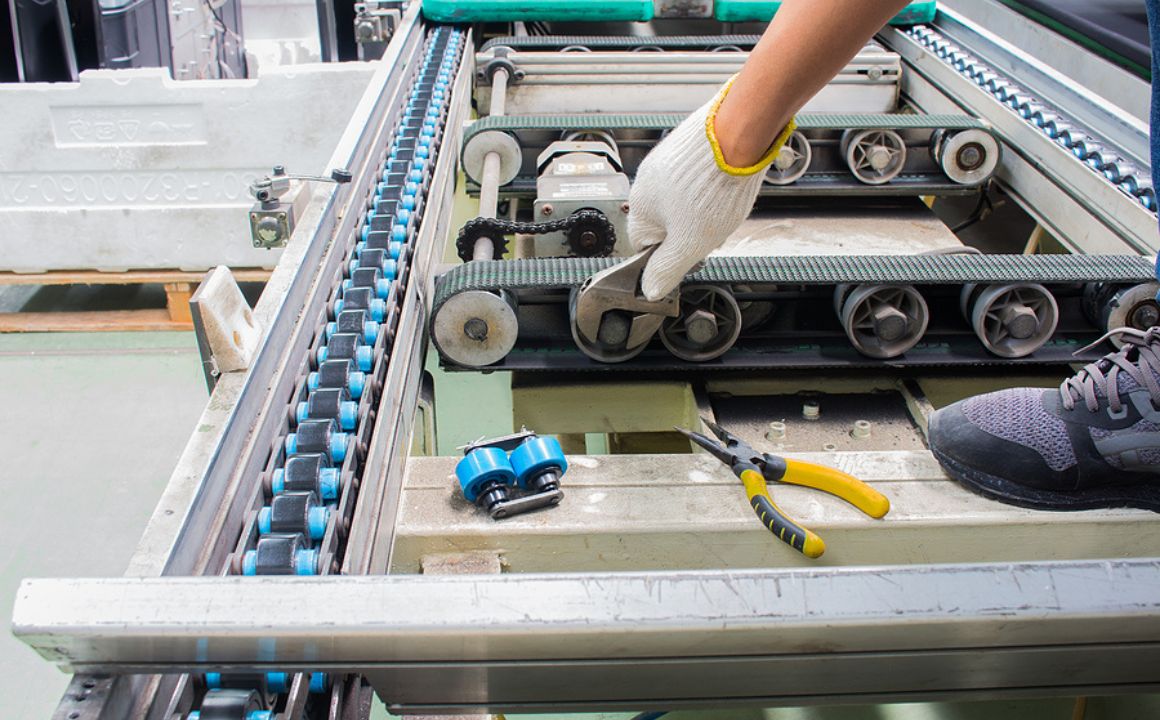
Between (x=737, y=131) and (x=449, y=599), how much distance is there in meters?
0.55

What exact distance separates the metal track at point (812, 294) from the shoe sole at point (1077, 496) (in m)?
0.35

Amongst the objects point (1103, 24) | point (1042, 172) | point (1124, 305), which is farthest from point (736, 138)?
point (1103, 24)

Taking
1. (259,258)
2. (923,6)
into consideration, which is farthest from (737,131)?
(259,258)

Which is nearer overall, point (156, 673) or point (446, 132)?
point (156, 673)

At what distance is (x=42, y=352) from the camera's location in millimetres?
3176

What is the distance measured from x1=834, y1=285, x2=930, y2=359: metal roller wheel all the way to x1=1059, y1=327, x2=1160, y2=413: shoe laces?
307 mm

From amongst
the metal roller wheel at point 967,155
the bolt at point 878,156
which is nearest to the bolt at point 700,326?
the bolt at point 878,156

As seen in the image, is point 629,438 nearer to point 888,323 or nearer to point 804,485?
point 888,323

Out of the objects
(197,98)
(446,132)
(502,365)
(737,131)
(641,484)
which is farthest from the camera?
(197,98)

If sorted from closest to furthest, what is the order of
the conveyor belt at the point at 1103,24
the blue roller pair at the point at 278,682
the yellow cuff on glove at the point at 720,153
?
the blue roller pair at the point at 278,682 < the yellow cuff on glove at the point at 720,153 < the conveyor belt at the point at 1103,24

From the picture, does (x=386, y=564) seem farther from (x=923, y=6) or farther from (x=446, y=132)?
(x=923, y=6)

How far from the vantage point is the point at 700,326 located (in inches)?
59.0

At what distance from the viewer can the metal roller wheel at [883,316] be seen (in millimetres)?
1510

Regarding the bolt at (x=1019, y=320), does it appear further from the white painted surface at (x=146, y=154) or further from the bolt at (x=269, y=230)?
the white painted surface at (x=146, y=154)
